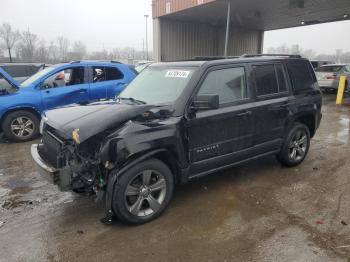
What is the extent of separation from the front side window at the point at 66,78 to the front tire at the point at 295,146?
5.06m

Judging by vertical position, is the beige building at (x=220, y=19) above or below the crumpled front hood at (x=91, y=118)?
above

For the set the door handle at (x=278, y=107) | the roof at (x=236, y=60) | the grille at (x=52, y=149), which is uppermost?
the roof at (x=236, y=60)

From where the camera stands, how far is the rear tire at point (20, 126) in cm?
709

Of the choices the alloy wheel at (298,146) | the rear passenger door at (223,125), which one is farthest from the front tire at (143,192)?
the alloy wheel at (298,146)

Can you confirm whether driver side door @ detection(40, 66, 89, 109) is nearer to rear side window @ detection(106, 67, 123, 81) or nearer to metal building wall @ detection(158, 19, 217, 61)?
rear side window @ detection(106, 67, 123, 81)

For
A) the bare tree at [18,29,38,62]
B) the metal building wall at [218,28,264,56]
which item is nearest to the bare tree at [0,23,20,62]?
the bare tree at [18,29,38,62]

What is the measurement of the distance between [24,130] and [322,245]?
21.5ft

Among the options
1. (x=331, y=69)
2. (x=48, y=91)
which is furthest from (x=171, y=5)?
(x=48, y=91)

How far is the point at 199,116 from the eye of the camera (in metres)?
3.89

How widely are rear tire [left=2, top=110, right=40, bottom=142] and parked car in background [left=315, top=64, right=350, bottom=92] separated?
14.1 metres

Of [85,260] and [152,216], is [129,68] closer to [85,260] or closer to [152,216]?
[152,216]

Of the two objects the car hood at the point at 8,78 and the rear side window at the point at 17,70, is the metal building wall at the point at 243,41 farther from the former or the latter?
the car hood at the point at 8,78

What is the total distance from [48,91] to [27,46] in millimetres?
52644

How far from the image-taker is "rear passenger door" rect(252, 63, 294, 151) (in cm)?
455
